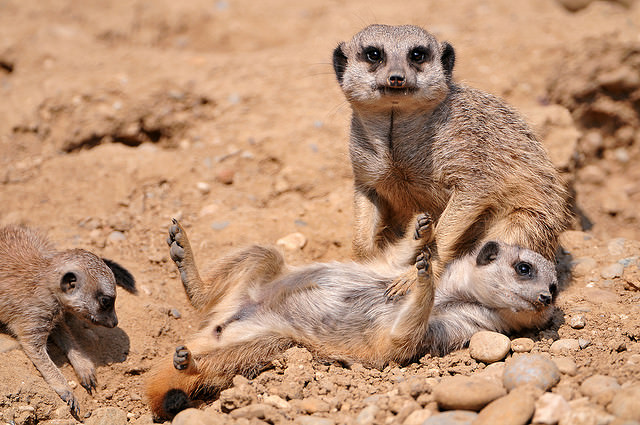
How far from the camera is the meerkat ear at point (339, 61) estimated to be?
13.3 ft

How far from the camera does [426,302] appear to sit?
132 inches

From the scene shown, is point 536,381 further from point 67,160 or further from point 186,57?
point 186,57

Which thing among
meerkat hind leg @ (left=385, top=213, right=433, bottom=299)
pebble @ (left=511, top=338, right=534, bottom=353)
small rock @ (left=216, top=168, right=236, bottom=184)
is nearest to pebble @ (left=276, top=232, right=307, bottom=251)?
small rock @ (left=216, top=168, right=236, bottom=184)

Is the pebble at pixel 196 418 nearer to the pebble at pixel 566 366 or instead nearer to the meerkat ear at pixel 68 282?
the meerkat ear at pixel 68 282

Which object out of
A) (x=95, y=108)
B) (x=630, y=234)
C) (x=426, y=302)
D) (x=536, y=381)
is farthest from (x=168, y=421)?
(x=630, y=234)

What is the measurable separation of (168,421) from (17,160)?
9.66 ft

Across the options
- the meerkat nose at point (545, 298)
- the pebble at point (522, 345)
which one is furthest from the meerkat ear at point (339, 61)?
the pebble at point (522, 345)

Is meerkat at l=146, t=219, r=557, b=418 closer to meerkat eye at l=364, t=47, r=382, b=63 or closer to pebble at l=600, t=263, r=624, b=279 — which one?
pebble at l=600, t=263, r=624, b=279

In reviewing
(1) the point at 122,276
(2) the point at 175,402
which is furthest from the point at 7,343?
(2) the point at 175,402

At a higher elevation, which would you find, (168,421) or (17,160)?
(17,160)

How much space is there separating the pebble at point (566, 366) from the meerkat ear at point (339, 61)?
2010mm

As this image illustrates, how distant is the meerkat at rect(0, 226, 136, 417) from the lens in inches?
141

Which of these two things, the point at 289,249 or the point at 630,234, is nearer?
the point at 289,249

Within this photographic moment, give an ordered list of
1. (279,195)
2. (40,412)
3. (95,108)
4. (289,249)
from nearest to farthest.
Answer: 1. (40,412)
2. (289,249)
3. (279,195)
4. (95,108)
